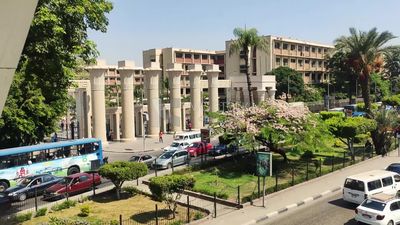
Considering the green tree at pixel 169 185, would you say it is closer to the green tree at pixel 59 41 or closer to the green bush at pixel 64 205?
the green bush at pixel 64 205

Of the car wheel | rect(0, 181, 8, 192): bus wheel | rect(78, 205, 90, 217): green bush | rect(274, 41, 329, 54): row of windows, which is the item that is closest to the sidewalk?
rect(78, 205, 90, 217): green bush

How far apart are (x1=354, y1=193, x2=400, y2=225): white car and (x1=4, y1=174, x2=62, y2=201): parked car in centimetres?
1804

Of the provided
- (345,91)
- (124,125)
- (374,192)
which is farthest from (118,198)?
(345,91)

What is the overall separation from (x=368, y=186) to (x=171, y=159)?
16492mm

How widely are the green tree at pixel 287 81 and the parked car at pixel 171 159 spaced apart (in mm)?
54612

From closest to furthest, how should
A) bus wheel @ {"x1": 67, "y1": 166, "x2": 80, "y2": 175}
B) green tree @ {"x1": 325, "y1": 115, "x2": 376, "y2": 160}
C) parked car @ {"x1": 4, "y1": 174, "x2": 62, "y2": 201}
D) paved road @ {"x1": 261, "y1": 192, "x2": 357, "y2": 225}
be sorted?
paved road @ {"x1": 261, "y1": 192, "x2": 357, "y2": 225} → parked car @ {"x1": 4, "y1": 174, "x2": 62, "y2": 201} → green tree @ {"x1": 325, "y1": 115, "x2": 376, "y2": 160} → bus wheel @ {"x1": 67, "y1": 166, "x2": 80, "y2": 175}

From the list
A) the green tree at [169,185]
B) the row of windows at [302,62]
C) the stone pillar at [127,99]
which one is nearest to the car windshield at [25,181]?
the green tree at [169,185]

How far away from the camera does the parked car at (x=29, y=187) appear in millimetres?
24487

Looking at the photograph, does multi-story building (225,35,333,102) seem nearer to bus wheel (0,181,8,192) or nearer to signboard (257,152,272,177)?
bus wheel (0,181,8,192)

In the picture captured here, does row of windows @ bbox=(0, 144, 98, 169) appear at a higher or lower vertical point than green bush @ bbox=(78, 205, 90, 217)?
higher

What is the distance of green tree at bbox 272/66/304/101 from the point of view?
85.0 meters

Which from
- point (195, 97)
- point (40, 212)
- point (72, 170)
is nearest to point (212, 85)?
point (195, 97)

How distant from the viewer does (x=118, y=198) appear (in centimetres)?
2364

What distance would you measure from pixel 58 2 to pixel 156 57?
86437 mm
